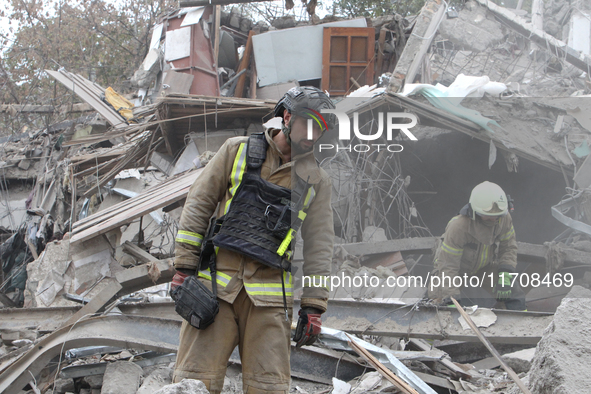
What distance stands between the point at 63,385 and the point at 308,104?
8.43 ft

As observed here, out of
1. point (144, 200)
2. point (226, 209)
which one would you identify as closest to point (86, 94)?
point (144, 200)

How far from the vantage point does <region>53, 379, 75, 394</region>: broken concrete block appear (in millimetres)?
3469

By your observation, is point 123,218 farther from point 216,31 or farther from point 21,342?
point 216,31

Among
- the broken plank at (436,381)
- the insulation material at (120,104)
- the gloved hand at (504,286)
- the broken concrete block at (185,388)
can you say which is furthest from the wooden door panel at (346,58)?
the broken concrete block at (185,388)

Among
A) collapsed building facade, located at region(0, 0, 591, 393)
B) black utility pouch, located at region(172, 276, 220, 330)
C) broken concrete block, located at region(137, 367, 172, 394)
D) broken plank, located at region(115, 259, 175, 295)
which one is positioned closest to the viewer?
black utility pouch, located at region(172, 276, 220, 330)

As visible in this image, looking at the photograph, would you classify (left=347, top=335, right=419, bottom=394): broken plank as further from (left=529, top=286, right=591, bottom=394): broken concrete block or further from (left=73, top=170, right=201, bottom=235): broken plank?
(left=73, top=170, right=201, bottom=235): broken plank

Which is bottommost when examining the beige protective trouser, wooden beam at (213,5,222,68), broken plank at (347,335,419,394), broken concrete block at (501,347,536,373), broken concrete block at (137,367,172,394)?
broken concrete block at (137,367,172,394)

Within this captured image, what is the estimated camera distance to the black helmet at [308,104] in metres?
2.46

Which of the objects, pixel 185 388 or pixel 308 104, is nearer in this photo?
pixel 185 388

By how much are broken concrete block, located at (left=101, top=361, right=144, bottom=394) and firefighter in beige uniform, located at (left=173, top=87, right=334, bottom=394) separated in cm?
124

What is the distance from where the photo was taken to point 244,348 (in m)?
2.36

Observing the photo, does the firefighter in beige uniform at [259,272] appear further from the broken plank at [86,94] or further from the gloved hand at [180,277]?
the broken plank at [86,94]

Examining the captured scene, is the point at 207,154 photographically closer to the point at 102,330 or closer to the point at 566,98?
the point at 102,330

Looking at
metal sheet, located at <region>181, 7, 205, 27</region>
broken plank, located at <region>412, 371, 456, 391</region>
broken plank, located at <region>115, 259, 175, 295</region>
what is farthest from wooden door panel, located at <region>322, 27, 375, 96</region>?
broken plank, located at <region>412, 371, 456, 391</region>
